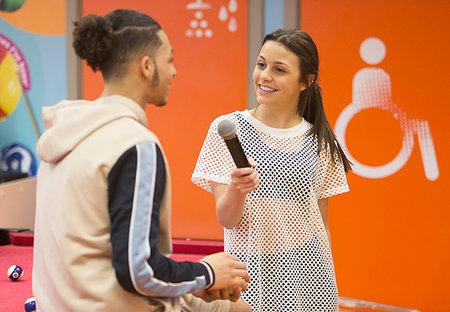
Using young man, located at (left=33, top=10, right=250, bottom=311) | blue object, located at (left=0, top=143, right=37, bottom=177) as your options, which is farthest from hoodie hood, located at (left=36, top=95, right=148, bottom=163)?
blue object, located at (left=0, top=143, right=37, bottom=177)

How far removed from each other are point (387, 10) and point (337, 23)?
33cm

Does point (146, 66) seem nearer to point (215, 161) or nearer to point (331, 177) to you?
point (215, 161)

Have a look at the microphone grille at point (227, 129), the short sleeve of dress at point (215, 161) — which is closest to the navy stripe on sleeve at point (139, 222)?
the microphone grille at point (227, 129)

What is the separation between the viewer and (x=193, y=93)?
12.8 feet

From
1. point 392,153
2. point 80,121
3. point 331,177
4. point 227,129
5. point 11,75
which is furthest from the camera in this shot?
point 11,75

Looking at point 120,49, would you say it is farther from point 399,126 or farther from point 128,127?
point 399,126

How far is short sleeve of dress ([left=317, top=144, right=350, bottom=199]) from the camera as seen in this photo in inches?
79.4

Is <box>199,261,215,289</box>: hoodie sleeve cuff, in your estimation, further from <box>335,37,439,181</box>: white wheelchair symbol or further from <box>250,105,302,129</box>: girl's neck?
<box>335,37,439,181</box>: white wheelchair symbol

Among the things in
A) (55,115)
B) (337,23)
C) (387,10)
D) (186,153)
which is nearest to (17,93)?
(186,153)

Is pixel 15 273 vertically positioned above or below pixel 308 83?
below

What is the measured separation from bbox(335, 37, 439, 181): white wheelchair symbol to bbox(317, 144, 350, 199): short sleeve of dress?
1.74m

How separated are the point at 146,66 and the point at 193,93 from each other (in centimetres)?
274

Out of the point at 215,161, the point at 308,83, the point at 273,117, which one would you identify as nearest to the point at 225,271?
the point at 215,161

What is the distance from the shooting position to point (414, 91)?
3.67m
